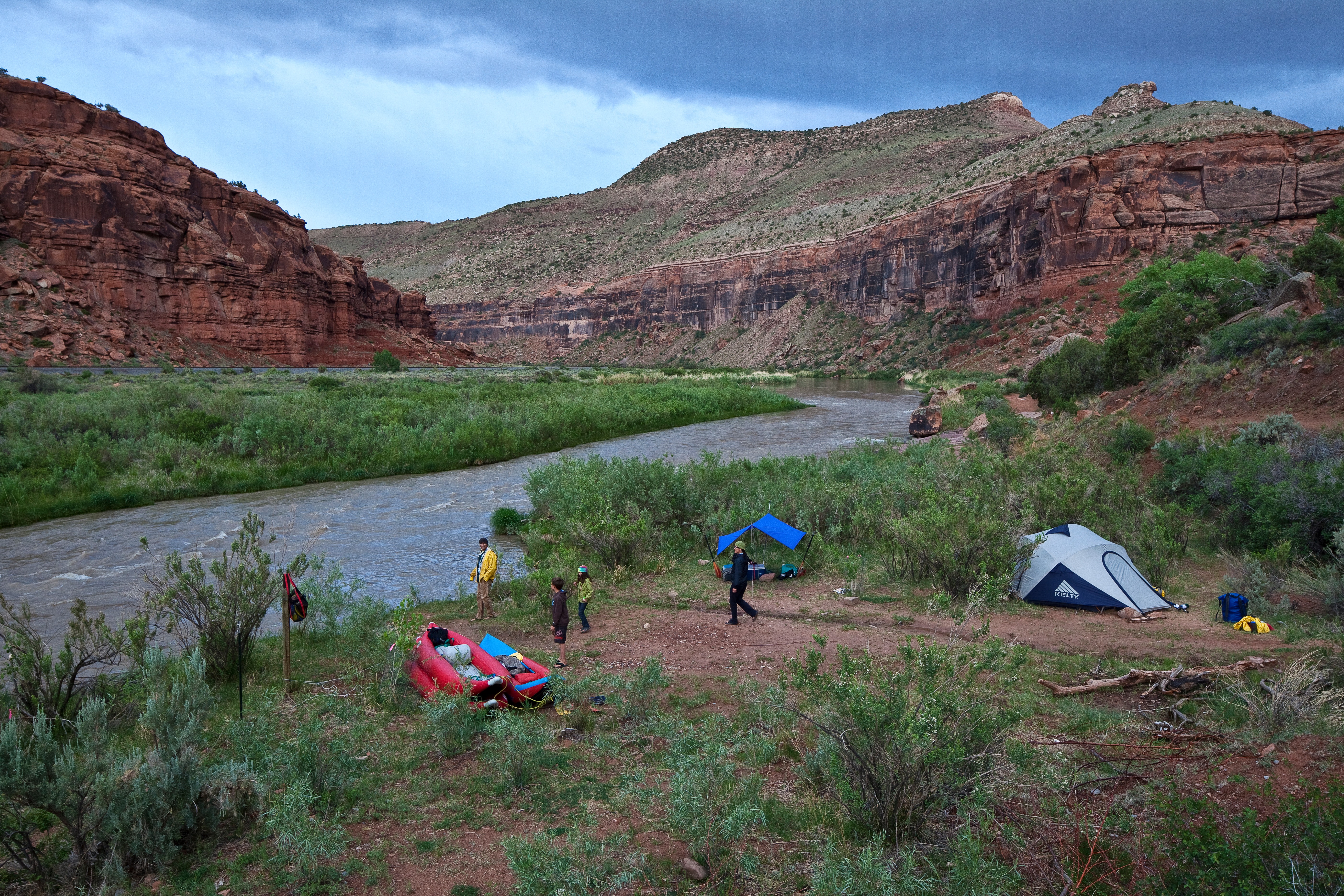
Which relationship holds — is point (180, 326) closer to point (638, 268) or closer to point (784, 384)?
point (784, 384)

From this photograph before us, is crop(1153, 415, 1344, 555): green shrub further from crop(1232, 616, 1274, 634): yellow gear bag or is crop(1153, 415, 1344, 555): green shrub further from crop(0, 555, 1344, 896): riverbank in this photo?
crop(0, 555, 1344, 896): riverbank

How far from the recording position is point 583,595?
907 cm

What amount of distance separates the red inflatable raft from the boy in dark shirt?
3.11ft

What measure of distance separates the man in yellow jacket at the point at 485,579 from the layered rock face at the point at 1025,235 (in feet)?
195

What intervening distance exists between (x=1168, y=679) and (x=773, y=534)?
21.7 ft

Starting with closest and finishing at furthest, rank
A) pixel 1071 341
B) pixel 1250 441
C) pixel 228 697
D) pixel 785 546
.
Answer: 1. pixel 228 697
2. pixel 785 546
3. pixel 1250 441
4. pixel 1071 341

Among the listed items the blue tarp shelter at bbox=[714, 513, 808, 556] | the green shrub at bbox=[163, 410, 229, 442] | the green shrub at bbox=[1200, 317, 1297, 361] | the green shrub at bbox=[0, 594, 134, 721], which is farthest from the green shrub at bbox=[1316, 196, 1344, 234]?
the green shrub at bbox=[163, 410, 229, 442]

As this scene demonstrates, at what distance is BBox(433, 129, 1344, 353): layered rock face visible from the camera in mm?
50188

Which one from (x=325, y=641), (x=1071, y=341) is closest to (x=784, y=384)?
(x=1071, y=341)

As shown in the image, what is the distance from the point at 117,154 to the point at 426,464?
165ft

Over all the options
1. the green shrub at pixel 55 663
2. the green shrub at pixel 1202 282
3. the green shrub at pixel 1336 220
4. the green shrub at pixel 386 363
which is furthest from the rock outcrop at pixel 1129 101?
the green shrub at pixel 55 663

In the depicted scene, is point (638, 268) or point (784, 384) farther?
point (638, 268)

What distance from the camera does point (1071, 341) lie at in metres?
31.9

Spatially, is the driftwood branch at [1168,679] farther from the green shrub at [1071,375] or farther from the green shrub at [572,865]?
the green shrub at [1071,375]
